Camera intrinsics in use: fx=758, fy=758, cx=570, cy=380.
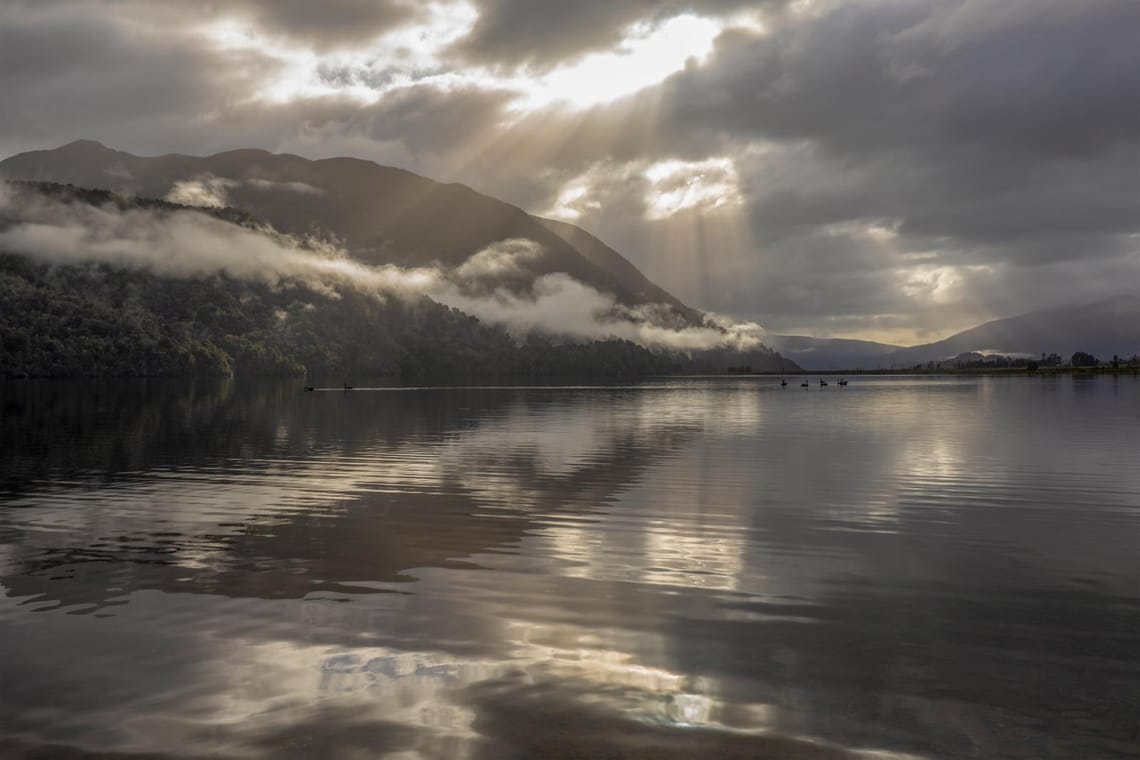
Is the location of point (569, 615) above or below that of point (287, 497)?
below

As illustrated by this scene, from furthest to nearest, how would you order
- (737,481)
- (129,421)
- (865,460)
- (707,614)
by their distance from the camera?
(129,421) → (865,460) → (737,481) → (707,614)

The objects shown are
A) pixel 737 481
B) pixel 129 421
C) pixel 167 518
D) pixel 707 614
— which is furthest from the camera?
pixel 129 421

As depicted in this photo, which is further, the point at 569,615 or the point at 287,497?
the point at 287,497

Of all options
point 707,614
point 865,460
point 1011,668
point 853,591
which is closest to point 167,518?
point 707,614

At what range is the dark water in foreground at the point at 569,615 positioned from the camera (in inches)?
488

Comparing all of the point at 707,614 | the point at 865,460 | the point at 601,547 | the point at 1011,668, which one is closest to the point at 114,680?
the point at 707,614

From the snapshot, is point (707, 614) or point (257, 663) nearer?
point (257, 663)

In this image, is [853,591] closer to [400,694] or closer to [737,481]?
[400,694]

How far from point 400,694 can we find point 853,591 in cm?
1309

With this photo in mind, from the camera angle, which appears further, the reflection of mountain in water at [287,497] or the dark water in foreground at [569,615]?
the reflection of mountain in water at [287,497]

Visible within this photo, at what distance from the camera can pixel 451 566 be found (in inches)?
926

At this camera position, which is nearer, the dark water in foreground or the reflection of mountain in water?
the dark water in foreground

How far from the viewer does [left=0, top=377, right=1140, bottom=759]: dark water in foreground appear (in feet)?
40.7

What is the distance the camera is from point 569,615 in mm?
18469
